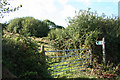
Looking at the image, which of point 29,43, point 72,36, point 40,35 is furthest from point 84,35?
point 40,35

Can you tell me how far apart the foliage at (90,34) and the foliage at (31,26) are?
211 inches

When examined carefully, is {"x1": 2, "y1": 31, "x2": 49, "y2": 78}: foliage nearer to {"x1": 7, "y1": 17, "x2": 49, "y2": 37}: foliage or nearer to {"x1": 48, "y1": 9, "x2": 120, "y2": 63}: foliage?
{"x1": 48, "y1": 9, "x2": 120, "y2": 63}: foliage

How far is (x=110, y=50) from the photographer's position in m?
11.0

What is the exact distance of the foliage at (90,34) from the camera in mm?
10328

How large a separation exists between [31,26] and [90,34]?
8.03 metres

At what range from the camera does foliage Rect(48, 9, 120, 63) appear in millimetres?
10328

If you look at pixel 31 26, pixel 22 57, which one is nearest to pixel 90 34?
pixel 22 57

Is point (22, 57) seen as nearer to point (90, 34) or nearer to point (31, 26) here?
point (90, 34)

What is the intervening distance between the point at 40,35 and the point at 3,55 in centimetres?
1228

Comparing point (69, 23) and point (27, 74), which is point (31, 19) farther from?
point (27, 74)

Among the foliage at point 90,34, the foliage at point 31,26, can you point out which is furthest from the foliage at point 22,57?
the foliage at point 31,26

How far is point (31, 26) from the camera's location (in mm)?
16250

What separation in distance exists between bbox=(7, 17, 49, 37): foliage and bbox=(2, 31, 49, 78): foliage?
34.2 ft

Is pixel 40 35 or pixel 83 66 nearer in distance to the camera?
pixel 83 66
